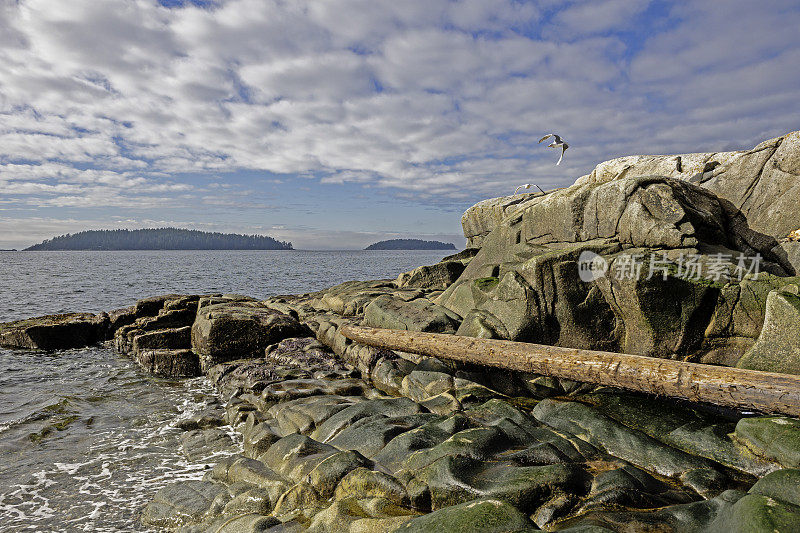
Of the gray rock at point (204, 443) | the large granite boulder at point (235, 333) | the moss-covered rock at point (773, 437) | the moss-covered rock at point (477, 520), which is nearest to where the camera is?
the moss-covered rock at point (477, 520)

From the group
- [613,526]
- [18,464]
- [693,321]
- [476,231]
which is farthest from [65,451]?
[476,231]

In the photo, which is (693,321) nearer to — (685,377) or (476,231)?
(685,377)

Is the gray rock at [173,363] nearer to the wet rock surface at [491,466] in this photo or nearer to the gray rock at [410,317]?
the wet rock surface at [491,466]

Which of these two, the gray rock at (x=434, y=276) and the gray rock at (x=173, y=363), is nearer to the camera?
the gray rock at (x=173, y=363)

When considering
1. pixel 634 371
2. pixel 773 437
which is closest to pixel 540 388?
pixel 634 371

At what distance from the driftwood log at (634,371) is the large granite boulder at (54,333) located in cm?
1650

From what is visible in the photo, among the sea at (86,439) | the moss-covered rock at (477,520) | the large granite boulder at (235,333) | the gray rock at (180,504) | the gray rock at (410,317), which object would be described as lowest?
the sea at (86,439)

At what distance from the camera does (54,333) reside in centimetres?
1947

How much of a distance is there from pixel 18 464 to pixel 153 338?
8.67 metres

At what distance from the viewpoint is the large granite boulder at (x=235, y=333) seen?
15320 millimetres

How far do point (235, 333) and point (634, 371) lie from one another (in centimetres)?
1255

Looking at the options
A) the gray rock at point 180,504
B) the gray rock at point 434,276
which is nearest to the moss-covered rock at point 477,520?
the gray rock at point 180,504

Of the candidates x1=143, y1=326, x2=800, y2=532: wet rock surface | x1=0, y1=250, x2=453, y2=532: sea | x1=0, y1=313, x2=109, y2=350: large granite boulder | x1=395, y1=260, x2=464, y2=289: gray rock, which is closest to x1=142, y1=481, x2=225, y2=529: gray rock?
x1=143, y1=326, x2=800, y2=532: wet rock surface

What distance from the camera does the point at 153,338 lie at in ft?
55.5
